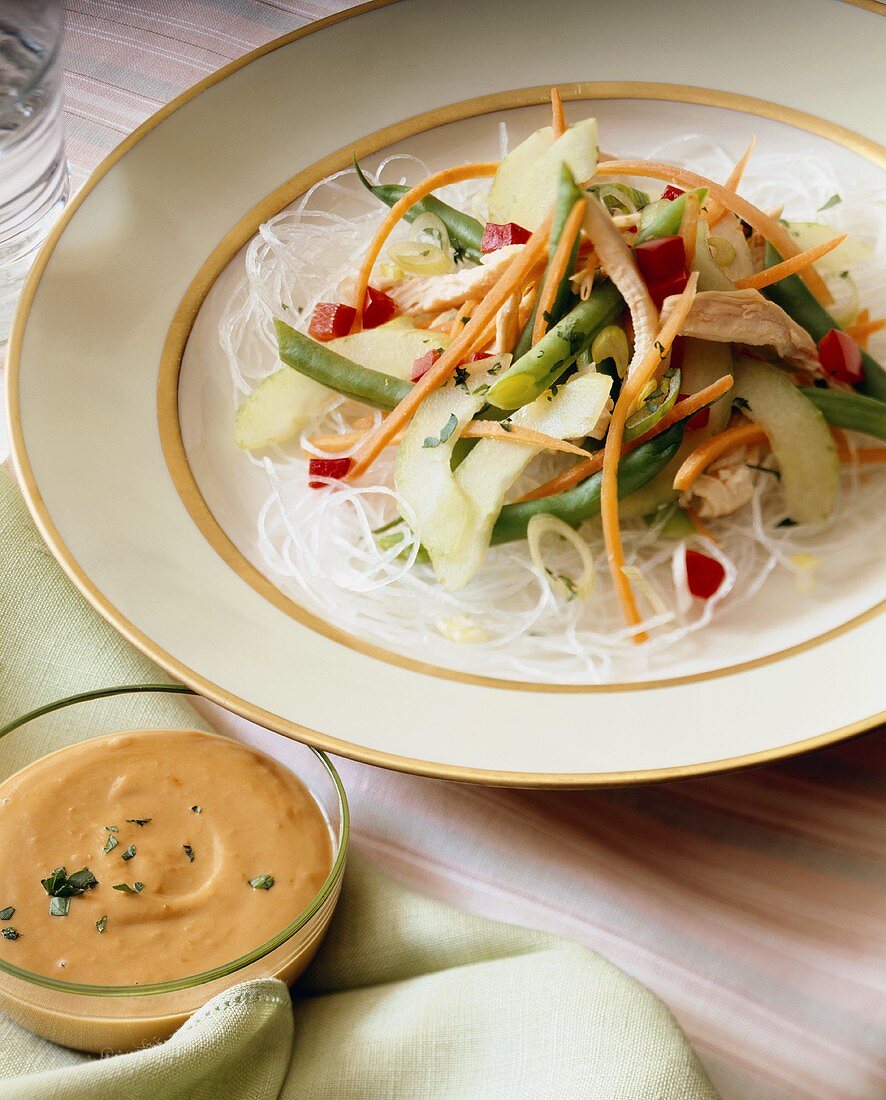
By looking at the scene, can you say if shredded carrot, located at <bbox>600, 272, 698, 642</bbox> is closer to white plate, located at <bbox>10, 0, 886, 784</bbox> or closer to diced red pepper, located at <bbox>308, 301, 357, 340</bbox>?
white plate, located at <bbox>10, 0, 886, 784</bbox>

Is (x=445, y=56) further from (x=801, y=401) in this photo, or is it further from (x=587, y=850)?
(x=587, y=850)

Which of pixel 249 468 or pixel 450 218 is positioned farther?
pixel 450 218

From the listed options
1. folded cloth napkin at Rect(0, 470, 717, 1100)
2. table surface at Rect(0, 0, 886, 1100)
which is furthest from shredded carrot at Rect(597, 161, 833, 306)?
folded cloth napkin at Rect(0, 470, 717, 1100)

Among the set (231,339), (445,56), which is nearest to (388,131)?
(445,56)

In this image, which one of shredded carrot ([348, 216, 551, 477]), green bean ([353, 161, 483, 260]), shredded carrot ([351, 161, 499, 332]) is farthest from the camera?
green bean ([353, 161, 483, 260])

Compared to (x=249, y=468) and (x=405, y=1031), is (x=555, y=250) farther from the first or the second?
(x=405, y=1031)

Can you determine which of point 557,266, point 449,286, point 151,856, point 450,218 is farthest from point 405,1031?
point 450,218

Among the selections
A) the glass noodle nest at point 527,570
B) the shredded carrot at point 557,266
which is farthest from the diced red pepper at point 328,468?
the shredded carrot at point 557,266

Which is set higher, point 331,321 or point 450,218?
point 450,218

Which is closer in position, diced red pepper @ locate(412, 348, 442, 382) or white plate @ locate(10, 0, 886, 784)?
white plate @ locate(10, 0, 886, 784)
